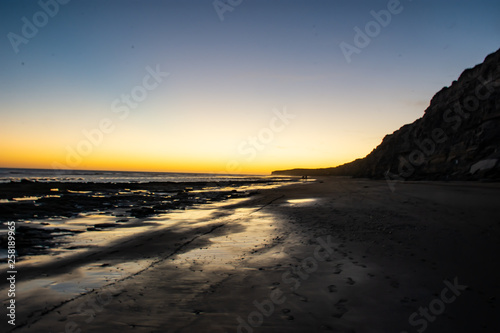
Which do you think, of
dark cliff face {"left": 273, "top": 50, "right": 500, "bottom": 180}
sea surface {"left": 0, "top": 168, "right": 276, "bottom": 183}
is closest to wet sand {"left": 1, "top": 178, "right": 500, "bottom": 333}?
dark cliff face {"left": 273, "top": 50, "right": 500, "bottom": 180}

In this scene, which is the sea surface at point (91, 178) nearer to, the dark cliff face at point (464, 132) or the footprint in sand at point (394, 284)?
the dark cliff face at point (464, 132)

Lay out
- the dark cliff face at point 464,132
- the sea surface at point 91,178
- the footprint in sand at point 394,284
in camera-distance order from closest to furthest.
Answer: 1. the footprint in sand at point 394,284
2. the dark cliff face at point 464,132
3. the sea surface at point 91,178

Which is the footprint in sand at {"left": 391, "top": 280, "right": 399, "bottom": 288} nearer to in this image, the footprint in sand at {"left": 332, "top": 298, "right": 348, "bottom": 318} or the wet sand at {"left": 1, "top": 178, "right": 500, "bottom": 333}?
the wet sand at {"left": 1, "top": 178, "right": 500, "bottom": 333}

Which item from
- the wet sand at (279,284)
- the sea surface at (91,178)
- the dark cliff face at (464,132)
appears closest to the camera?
the wet sand at (279,284)

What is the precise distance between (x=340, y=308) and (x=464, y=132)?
49725mm

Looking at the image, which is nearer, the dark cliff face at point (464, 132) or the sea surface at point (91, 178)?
the dark cliff face at point (464, 132)

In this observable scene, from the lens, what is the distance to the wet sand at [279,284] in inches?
151

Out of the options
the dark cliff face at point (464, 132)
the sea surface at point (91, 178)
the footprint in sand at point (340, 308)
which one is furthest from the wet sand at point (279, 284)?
the sea surface at point (91, 178)

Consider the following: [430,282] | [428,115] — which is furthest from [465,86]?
[430,282]

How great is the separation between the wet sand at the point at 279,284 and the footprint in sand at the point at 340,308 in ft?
0.05

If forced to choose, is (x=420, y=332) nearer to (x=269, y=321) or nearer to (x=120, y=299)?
(x=269, y=321)

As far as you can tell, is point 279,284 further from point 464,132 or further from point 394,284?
point 464,132

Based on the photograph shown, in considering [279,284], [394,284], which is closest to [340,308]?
[279,284]

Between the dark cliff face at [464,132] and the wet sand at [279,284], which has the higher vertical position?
the dark cliff face at [464,132]
